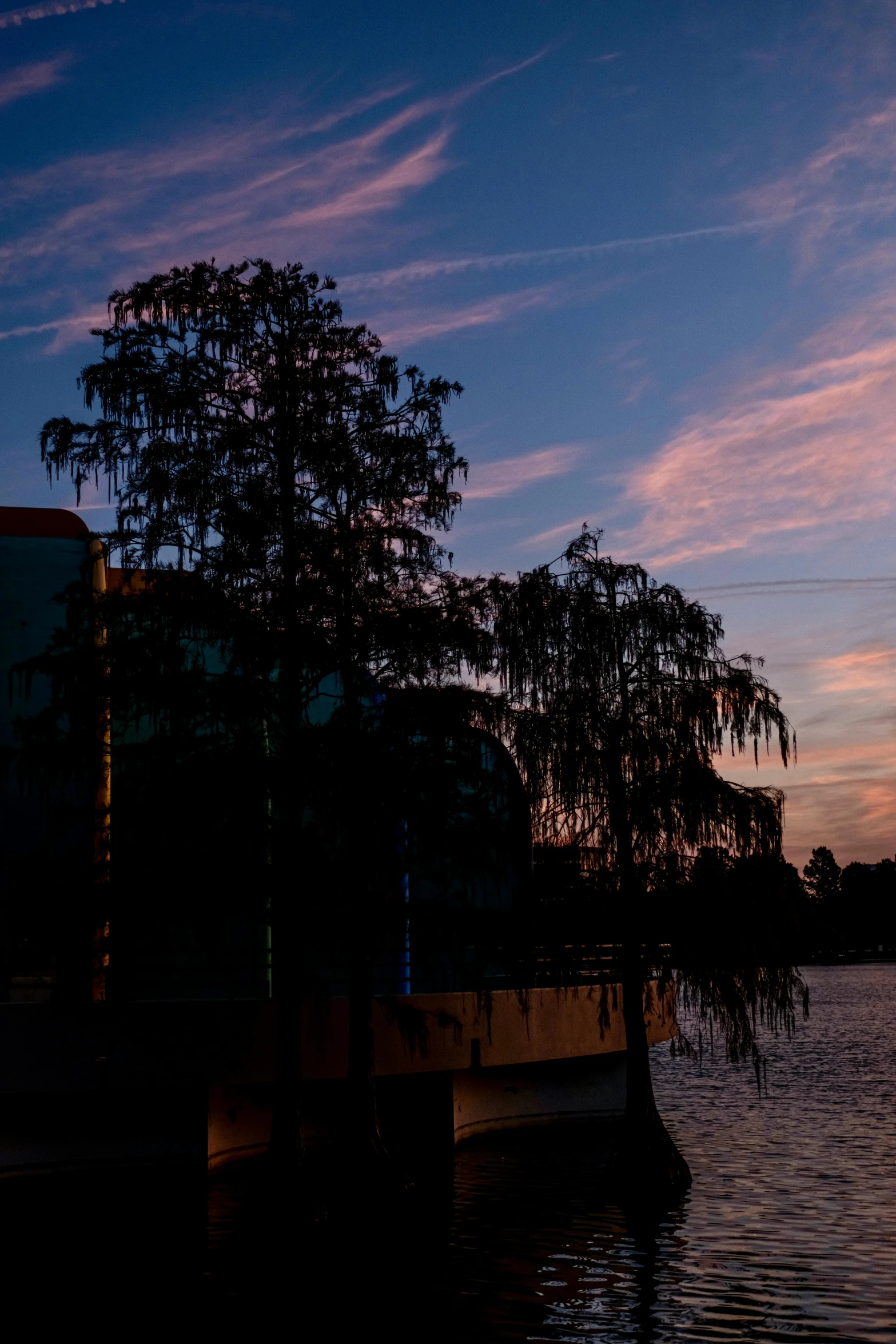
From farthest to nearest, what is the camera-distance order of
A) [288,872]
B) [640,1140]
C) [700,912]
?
1. [640,1140]
2. [700,912]
3. [288,872]

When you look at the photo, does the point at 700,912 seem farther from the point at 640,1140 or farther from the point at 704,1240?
the point at 704,1240

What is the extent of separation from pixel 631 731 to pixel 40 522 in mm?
12059

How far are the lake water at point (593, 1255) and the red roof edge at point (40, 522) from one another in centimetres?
1201

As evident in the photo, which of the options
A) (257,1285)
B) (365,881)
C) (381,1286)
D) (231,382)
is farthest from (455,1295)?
(231,382)

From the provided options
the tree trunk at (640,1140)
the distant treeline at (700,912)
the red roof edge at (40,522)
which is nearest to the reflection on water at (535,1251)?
the tree trunk at (640,1140)

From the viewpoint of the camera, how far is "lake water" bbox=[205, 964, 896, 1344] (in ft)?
47.6

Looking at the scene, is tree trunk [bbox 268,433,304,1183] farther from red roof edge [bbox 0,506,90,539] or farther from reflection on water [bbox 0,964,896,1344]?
red roof edge [bbox 0,506,90,539]

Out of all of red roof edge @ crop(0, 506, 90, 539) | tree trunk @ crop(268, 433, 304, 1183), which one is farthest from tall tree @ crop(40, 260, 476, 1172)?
red roof edge @ crop(0, 506, 90, 539)

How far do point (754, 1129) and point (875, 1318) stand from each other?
17417 millimetres

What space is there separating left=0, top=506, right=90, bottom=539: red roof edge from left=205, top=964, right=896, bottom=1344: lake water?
12.0m

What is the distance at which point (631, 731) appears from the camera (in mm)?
21016

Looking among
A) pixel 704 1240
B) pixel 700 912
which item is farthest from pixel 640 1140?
pixel 700 912

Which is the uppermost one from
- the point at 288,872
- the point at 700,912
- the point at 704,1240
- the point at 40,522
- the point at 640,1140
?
the point at 40,522

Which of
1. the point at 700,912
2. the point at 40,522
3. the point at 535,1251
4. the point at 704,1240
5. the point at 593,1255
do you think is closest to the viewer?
the point at 593,1255
